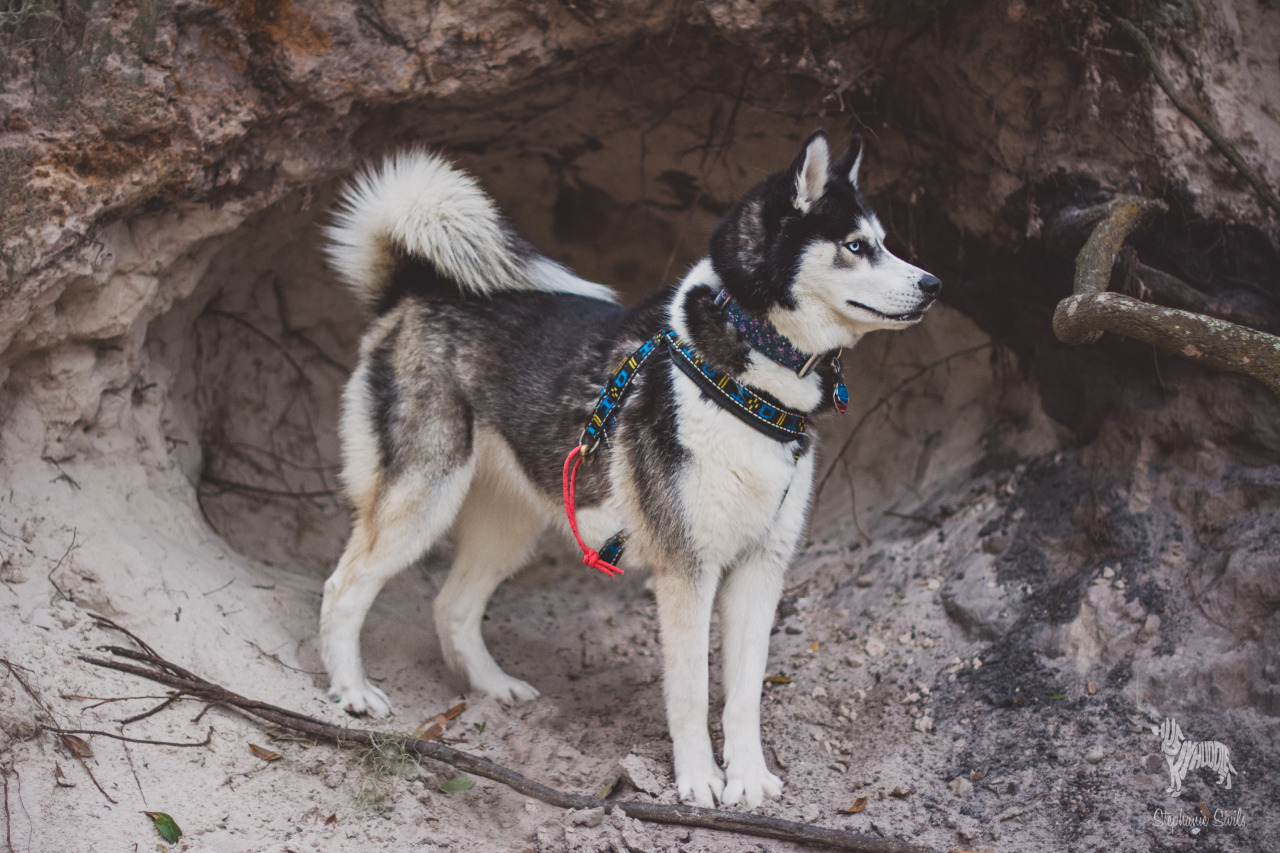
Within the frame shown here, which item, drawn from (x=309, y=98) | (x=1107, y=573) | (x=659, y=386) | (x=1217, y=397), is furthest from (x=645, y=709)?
(x=309, y=98)

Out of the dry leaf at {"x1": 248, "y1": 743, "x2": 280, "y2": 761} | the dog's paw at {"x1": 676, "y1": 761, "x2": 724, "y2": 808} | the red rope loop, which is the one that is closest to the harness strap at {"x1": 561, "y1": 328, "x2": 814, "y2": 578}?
the red rope loop

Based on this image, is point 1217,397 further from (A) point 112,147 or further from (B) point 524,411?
(A) point 112,147

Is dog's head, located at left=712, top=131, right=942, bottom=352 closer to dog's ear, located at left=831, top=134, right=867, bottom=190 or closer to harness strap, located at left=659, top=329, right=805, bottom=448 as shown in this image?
dog's ear, located at left=831, top=134, right=867, bottom=190

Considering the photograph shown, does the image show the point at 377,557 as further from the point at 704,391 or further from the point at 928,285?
the point at 928,285

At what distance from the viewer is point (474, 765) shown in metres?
2.81

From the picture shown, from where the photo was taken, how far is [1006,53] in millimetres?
3406

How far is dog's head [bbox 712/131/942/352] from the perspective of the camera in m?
2.65

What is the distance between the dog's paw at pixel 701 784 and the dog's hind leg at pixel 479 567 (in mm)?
1022

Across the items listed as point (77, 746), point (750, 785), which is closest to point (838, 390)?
point (750, 785)

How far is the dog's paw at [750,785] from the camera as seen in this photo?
110 inches

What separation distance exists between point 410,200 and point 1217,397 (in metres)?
2.83

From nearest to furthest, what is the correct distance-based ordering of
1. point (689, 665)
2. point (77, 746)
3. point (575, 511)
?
1. point (77, 746)
2. point (689, 665)
3. point (575, 511)

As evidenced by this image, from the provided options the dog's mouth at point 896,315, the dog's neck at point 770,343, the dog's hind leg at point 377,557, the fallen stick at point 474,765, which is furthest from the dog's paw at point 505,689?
the dog's mouth at point 896,315

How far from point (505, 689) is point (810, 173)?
2181mm
